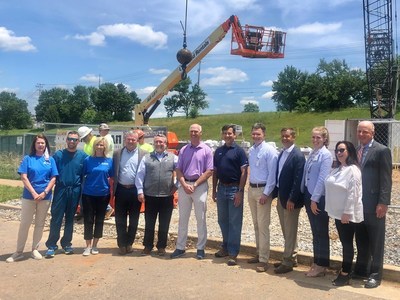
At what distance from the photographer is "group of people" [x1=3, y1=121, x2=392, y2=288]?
5.13m

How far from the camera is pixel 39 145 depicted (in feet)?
21.3

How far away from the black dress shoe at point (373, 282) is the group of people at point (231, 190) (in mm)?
11

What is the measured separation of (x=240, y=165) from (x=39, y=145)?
2919 mm

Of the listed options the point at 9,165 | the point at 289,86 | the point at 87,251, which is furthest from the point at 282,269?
the point at 289,86

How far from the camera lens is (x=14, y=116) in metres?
87.9

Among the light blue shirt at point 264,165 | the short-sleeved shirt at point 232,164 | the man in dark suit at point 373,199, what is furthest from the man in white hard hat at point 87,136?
the man in dark suit at point 373,199

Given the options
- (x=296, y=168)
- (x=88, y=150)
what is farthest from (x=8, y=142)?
(x=296, y=168)

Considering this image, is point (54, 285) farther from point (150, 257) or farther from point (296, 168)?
point (296, 168)

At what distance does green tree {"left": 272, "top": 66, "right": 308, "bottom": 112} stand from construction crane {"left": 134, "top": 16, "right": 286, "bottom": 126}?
62592 millimetres

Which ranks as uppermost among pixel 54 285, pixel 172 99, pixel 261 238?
pixel 172 99

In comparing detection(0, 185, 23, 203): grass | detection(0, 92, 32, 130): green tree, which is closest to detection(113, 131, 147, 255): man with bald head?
detection(0, 185, 23, 203): grass

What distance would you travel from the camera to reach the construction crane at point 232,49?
676 inches

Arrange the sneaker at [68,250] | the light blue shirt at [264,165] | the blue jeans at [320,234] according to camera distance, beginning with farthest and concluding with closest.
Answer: the sneaker at [68,250], the light blue shirt at [264,165], the blue jeans at [320,234]

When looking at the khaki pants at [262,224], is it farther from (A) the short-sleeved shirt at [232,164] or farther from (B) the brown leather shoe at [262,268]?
(A) the short-sleeved shirt at [232,164]
